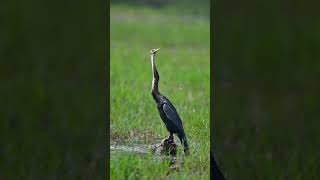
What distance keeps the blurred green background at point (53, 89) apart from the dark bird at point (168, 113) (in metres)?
0.12

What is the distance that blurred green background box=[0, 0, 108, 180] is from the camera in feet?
8.34

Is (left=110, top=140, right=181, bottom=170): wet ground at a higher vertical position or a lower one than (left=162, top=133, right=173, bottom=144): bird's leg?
lower

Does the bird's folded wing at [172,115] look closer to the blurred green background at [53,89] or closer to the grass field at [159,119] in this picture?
the grass field at [159,119]

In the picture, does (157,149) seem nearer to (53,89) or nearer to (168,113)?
(168,113)

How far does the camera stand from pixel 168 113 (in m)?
2.03

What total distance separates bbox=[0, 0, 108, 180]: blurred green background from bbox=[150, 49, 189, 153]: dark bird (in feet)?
0.38

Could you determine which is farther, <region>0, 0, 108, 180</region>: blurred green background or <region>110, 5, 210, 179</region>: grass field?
<region>0, 0, 108, 180</region>: blurred green background

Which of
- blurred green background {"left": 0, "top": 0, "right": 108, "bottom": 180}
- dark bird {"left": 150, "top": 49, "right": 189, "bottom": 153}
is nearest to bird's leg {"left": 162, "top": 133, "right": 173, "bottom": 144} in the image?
dark bird {"left": 150, "top": 49, "right": 189, "bottom": 153}

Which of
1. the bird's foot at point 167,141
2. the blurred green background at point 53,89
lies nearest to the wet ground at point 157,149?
the bird's foot at point 167,141
